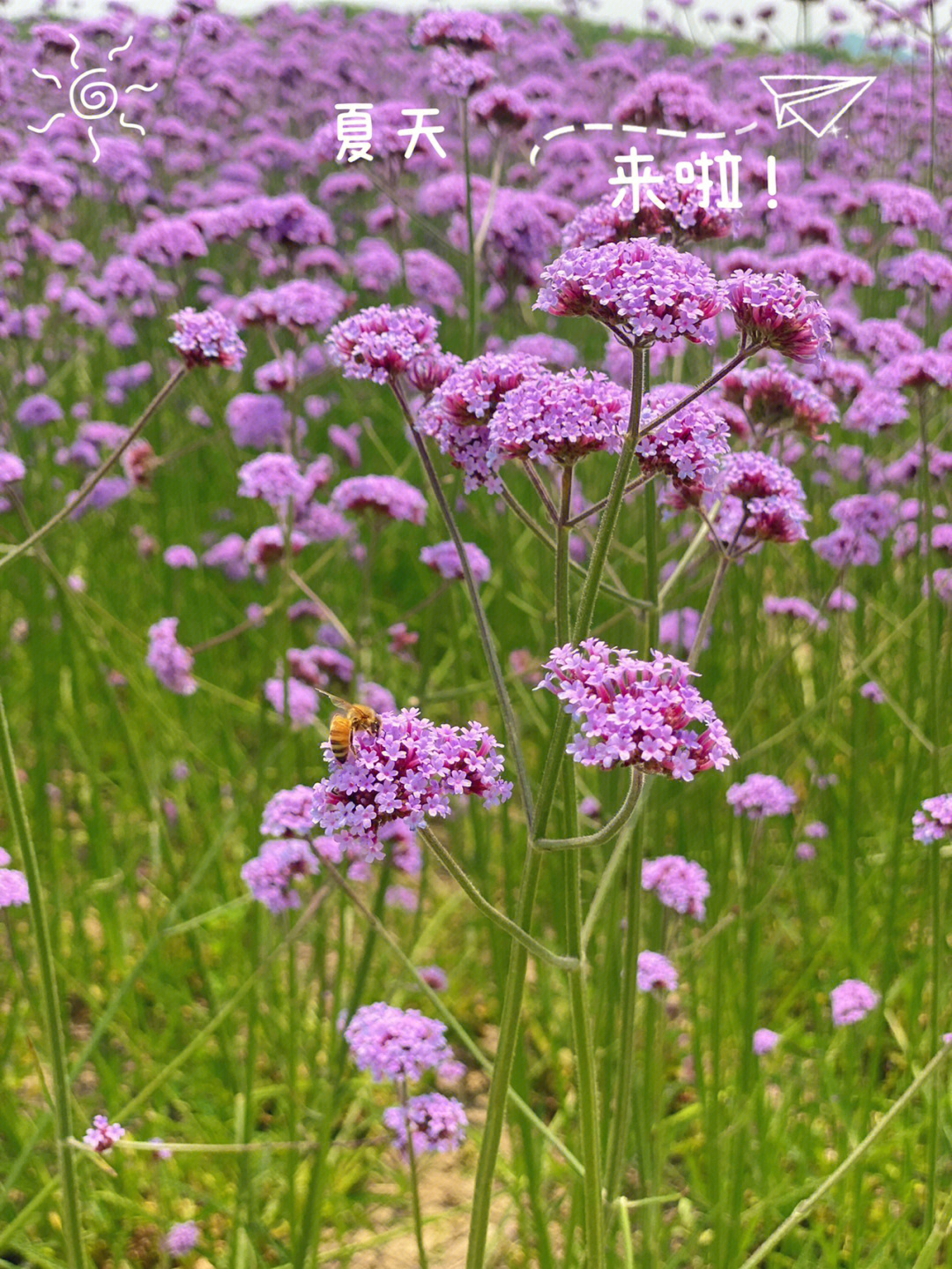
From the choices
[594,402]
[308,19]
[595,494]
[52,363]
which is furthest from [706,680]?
[308,19]

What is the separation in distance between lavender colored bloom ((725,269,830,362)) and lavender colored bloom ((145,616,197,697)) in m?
1.75

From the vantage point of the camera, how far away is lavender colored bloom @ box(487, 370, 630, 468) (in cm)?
128

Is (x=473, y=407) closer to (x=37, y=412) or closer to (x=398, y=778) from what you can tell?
(x=398, y=778)

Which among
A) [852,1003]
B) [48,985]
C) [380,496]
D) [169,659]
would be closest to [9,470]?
[169,659]

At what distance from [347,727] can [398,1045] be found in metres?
0.70

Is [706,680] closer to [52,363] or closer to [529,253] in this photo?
[529,253]

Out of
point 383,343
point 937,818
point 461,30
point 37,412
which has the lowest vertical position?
point 937,818

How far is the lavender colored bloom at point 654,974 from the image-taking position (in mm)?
2033

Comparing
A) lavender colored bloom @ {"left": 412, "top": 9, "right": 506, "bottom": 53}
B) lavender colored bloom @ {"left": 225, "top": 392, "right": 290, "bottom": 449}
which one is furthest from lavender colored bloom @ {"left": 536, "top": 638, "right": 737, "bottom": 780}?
lavender colored bloom @ {"left": 225, "top": 392, "right": 290, "bottom": 449}

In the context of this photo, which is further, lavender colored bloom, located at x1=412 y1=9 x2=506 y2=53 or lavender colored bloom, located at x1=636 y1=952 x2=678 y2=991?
lavender colored bloom, located at x1=412 y1=9 x2=506 y2=53

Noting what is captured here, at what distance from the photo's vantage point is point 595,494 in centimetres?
324

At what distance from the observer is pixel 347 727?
1209 mm

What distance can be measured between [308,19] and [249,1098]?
884cm

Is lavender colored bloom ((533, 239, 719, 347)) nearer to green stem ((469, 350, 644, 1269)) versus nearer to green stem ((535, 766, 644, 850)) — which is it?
green stem ((469, 350, 644, 1269))
